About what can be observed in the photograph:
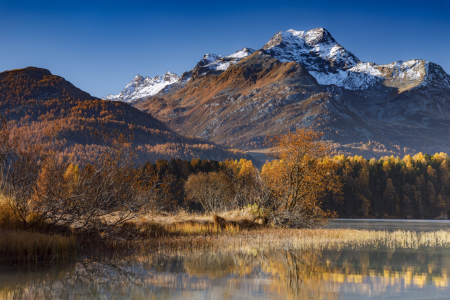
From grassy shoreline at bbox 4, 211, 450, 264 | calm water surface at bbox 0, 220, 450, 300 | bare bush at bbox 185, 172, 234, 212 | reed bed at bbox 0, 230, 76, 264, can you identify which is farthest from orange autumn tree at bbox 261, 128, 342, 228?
bare bush at bbox 185, 172, 234, 212

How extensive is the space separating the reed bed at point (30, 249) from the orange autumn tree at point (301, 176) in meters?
21.8

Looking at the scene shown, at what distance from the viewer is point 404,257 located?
64.7 ft

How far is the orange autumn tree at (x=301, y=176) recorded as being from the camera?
122ft

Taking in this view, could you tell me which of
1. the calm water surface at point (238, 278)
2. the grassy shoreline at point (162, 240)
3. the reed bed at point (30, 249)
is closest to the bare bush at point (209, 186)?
the grassy shoreline at point (162, 240)

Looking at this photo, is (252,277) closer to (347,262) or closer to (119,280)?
(119,280)

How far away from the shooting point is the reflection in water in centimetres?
1162

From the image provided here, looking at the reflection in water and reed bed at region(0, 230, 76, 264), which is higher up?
reed bed at region(0, 230, 76, 264)

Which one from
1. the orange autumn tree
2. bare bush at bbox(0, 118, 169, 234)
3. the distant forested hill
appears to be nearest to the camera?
bare bush at bbox(0, 118, 169, 234)

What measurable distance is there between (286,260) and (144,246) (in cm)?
729

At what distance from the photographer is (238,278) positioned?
1380cm

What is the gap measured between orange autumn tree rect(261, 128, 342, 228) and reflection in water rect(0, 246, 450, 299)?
1764 centimetres

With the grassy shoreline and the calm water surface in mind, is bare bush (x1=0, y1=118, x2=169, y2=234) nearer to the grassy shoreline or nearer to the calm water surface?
the grassy shoreline

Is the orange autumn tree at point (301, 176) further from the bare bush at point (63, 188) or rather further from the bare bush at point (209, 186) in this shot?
the bare bush at point (209, 186)

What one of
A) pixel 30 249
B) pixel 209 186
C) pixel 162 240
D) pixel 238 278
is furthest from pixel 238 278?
pixel 209 186
